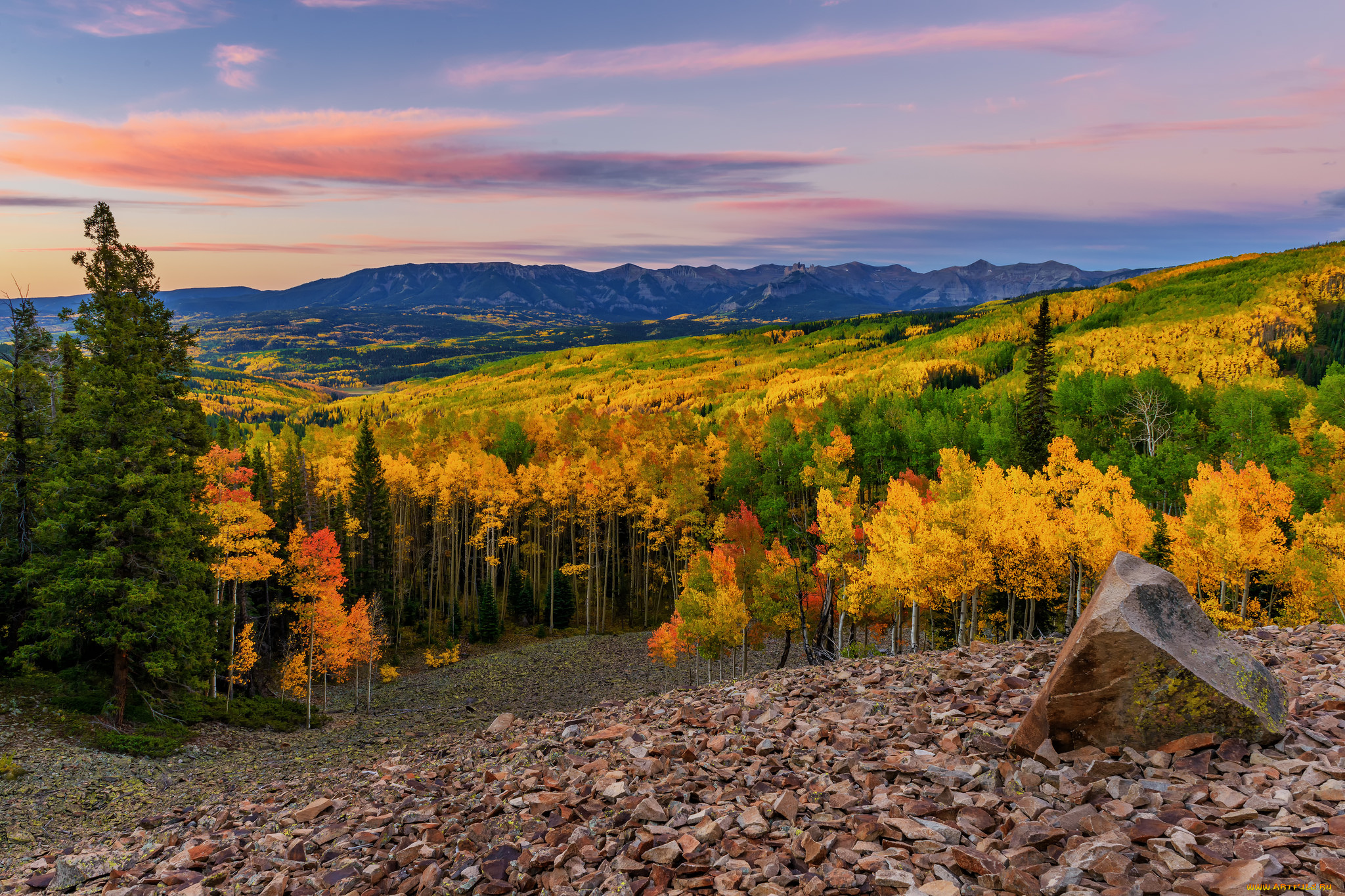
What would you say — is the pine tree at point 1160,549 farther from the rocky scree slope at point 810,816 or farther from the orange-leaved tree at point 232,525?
the orange-leaved tree at point 232,525

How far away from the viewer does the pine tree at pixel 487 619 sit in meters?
61.2

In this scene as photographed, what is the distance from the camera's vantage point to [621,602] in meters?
70.3

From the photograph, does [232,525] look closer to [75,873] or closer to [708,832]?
[75,873]

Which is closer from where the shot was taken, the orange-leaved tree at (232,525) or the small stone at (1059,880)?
the small stone at (1059,880)

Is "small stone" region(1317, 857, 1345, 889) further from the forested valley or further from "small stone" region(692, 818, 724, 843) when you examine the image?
the forested valley

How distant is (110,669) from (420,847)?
2933 centimetres

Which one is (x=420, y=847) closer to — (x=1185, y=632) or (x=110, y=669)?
A: (x=1185, y=632)

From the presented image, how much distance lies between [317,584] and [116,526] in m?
16.1

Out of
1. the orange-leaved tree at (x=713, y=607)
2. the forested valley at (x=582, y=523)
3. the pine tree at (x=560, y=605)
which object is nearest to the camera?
the forested valley at (x=582, y=523)

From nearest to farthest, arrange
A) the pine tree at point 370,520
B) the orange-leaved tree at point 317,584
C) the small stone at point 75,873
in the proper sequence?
the small stone at point 75,873
the orange-leaved tree at point 317,584
the pine tree at point 370,520

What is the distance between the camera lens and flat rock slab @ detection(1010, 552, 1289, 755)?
31.1 ft

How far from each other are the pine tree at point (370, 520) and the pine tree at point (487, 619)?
8490 mm

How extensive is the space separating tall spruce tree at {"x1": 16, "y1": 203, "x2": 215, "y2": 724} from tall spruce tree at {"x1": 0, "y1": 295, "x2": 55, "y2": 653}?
1.69 meters

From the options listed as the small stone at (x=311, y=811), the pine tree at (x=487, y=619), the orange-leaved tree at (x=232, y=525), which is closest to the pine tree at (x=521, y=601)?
the pine tree at (x=487, y=619)
